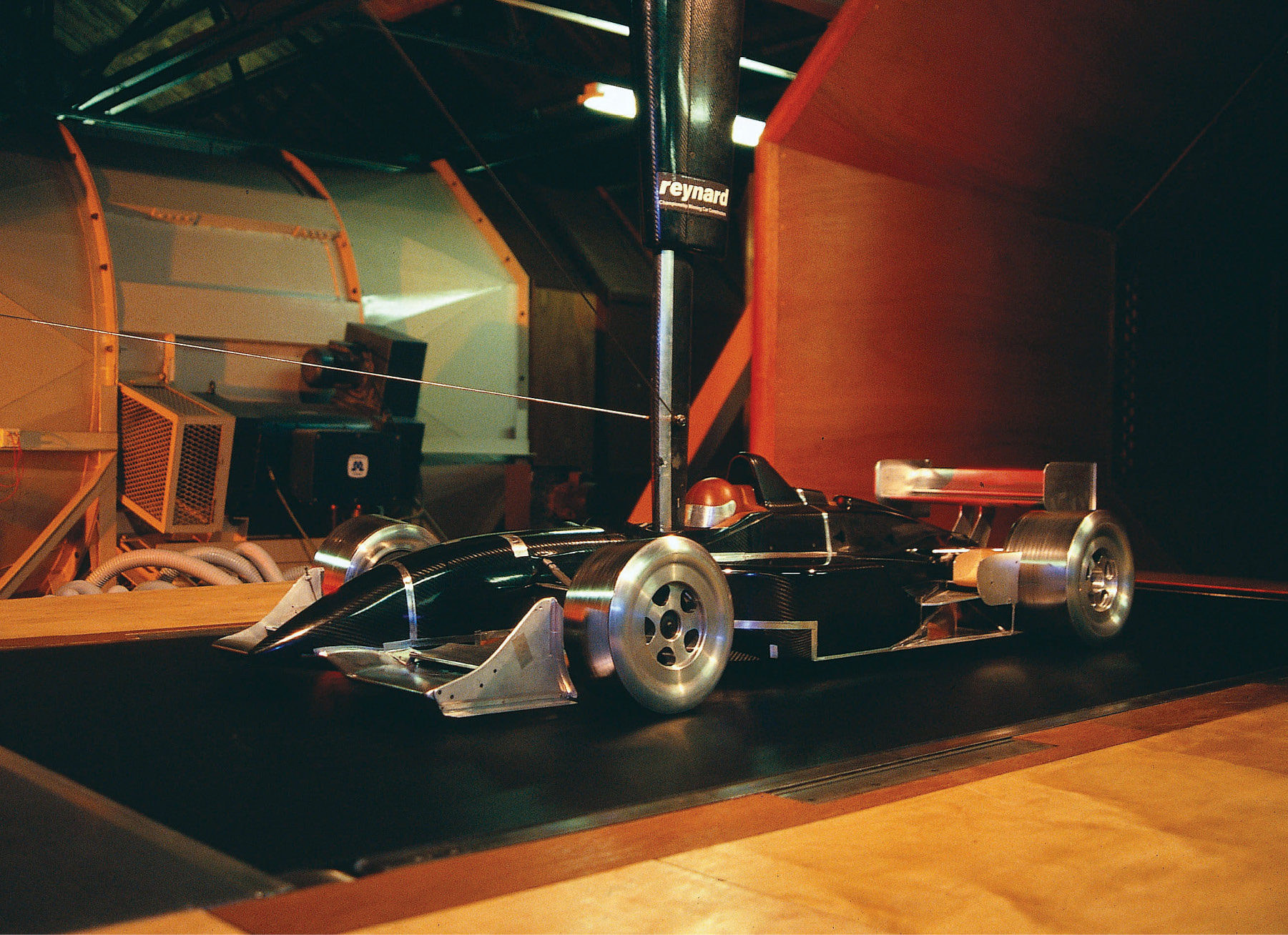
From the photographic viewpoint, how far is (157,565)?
6.22 meters

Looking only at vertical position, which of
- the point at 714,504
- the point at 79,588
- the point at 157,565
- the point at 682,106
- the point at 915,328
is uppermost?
the point at 682,106

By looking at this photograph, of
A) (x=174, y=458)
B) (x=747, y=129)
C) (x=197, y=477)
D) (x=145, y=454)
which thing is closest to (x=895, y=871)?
(x=174, y=458)

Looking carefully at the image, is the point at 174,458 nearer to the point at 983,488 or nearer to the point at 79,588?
the point at 79,588

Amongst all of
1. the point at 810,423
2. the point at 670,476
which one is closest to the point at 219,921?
the point at 670,476

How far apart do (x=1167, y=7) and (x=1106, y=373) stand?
2628mm

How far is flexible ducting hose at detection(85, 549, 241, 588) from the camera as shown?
616 cm

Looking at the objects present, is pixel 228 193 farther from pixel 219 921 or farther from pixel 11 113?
pixel 219 921

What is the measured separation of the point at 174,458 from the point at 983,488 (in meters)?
4.85

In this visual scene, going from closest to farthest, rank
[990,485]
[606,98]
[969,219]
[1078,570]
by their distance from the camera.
Answer: [1078,570], [990,485], [969,219], [606,98]

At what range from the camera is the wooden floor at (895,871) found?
5.26 feet

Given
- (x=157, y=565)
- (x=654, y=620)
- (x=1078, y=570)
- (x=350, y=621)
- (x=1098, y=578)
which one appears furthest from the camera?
(x=157, y=565)

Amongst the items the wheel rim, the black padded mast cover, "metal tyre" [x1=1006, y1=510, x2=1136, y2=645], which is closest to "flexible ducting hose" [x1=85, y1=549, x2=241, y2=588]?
the black padded mast cover

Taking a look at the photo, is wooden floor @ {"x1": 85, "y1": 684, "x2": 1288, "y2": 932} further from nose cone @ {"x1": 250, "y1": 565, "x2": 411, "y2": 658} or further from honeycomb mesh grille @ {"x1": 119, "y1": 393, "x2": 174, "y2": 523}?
honeycomb mesh grille @ {"x1": 119, "y1": 393, "x2": 174, "y2": 523}

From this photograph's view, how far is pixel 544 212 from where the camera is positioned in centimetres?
1064
